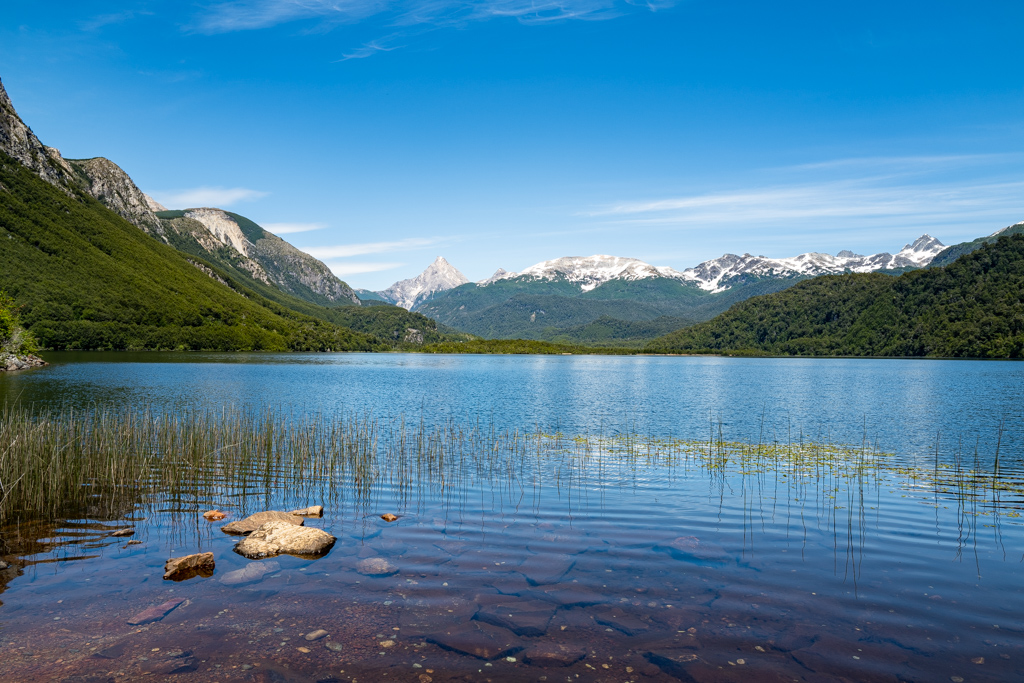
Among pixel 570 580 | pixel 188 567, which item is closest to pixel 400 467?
pixel 188 567

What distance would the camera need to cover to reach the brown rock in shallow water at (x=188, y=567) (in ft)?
43.7

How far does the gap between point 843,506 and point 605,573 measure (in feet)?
37.8

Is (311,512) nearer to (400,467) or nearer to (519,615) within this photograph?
(400,467)

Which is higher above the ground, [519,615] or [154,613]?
[154,613]

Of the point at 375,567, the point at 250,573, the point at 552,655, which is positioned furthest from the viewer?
the point at 375,567

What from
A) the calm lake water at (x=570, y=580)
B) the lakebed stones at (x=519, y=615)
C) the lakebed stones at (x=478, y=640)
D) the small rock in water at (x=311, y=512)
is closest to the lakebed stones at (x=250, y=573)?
the calm lake water at (x=570, y=580)

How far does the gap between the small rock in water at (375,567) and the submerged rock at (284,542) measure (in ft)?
4.96

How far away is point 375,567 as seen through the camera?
1425 centimetres

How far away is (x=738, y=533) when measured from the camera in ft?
57.8

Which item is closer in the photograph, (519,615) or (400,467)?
(519,615)

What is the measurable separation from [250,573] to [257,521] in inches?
159

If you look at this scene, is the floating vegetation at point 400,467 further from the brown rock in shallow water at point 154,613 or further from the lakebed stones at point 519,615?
the lakebed stones at point 519,615

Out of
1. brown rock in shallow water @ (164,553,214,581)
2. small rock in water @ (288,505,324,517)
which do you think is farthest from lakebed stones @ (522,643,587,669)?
small rock in water @ (288,505,324,517)

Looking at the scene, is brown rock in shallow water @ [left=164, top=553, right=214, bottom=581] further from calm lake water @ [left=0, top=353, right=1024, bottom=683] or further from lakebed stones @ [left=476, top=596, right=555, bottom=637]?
lakebed stones @ [left=476, top=596, right=555, bottom=637]
